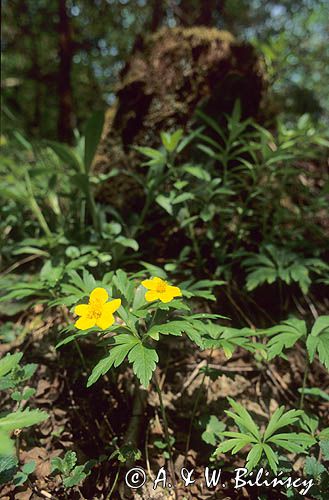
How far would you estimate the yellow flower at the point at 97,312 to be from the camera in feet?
3.87

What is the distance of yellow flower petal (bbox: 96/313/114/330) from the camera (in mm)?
1166

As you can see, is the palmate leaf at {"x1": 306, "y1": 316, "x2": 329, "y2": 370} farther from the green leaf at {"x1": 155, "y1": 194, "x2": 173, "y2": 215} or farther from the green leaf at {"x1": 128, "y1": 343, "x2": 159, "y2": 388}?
the green leaf at {"x1": 155, "y1": 194, "x2": 173, "y2": 215}

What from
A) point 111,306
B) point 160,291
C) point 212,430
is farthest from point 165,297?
point 212,430

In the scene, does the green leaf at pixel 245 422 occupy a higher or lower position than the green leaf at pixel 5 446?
lower

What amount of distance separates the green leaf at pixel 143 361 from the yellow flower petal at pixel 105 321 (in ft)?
0.39

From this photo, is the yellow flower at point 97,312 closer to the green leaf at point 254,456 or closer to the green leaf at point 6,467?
the green leaf at point 6,467

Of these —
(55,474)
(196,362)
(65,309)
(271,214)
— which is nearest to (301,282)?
(196,362)

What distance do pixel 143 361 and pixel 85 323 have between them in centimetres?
25

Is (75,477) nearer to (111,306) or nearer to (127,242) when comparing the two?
(111,306)

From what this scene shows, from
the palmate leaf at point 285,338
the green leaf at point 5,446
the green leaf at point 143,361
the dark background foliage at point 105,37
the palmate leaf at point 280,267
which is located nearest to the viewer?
the green leaf at point 5,446

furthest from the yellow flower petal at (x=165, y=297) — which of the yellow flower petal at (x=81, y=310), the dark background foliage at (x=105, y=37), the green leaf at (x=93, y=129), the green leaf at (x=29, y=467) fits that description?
the dark background foliage at (x=105, y=37)

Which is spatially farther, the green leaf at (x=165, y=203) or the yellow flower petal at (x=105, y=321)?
the green leaf at (x=165, y=203)

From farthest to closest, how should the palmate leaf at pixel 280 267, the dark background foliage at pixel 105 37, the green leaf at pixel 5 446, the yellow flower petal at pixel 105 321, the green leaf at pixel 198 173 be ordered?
the dark background foliage at pixel 105 37
the green leaf at pixel 198 173
the palmate leaf at pixel 280 267
the yellow flower petal at pixel 105 321
the green leaf at pixel 5 446

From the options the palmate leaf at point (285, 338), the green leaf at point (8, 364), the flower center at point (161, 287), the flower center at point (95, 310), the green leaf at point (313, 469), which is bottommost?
the green leaf at point (313, 469)
